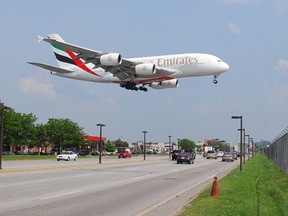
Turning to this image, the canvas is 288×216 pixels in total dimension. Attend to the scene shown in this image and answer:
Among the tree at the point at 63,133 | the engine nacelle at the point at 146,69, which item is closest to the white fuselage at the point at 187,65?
the engine nacelle at the point at 146,69

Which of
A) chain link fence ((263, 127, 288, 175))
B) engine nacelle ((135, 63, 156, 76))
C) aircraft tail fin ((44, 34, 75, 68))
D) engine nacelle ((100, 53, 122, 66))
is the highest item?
aircraft tail fin ((44, 34, 75, 68))

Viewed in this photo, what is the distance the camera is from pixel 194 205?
45.9 feet

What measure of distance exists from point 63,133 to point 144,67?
8255cm

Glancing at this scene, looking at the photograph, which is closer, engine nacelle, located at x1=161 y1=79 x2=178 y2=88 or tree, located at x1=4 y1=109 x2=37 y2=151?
engine nacelle, located at x1=161 y1=79 x2=178 y2=88

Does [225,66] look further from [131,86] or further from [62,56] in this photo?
[62,56]

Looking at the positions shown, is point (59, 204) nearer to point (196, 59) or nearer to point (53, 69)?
point (196, 59)

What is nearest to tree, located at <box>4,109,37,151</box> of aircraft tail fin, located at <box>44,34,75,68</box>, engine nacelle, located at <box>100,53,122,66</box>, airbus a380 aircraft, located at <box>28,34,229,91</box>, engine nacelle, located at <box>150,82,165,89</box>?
aircraft tail fin, located at <box>44,34,75,68</box>

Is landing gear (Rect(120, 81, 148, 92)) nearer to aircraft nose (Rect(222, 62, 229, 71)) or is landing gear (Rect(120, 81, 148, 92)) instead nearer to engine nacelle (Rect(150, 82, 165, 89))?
engine nacelle (Rect(150, 82, 165, 89))

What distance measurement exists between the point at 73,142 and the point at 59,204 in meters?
105

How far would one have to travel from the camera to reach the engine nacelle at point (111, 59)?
1473 inches

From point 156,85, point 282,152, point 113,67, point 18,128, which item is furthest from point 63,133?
point 282,152

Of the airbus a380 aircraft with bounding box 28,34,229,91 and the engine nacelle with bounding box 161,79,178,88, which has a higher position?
the airbus a380 aircraft with bounding box 28,34,229,91

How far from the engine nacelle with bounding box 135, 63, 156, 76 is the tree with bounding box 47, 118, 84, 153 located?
80328 millimetres

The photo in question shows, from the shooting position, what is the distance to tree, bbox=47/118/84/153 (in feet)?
385
